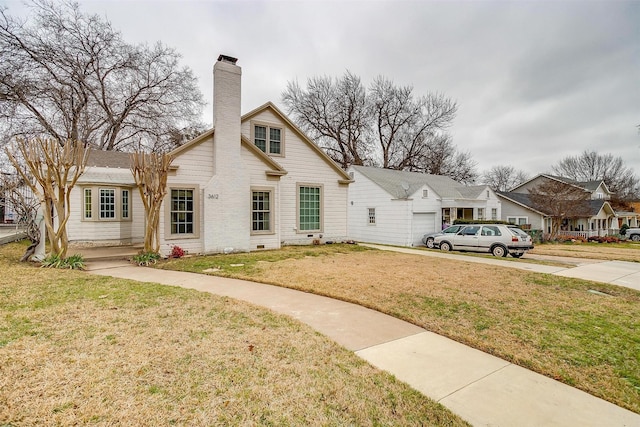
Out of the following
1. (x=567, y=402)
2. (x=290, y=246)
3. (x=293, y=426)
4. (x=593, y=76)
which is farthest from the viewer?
(x=593, y=76)

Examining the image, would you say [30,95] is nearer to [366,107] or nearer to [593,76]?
[366,107]

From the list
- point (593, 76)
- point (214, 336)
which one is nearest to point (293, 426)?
point (214, 336)

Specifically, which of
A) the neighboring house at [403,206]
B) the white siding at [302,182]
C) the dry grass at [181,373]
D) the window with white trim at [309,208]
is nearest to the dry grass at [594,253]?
the neighboring house at [403,206]

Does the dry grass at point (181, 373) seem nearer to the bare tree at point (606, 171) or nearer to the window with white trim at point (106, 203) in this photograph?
the window with white trim at point (106, 203)

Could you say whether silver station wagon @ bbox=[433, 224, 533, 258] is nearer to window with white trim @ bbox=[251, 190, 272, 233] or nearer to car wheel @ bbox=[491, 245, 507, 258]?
car wheel @ bbox=[491, 245, 507, 258]

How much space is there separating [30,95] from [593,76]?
31.0m

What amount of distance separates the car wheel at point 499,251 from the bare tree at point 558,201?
14.9 metres

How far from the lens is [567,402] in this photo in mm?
2980

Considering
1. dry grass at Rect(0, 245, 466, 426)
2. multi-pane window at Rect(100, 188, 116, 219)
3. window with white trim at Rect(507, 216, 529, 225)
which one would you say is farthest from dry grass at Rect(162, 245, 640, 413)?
window with white trim at Rect(507, 216, 529, 225)

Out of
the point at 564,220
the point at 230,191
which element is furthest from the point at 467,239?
the point at 564,220

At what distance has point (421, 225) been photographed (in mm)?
19172

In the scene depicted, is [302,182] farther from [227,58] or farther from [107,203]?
[107,203]

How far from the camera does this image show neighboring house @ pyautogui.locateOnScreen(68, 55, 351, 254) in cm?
1109

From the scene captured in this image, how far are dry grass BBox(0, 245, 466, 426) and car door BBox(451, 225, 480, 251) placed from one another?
42.1ft
